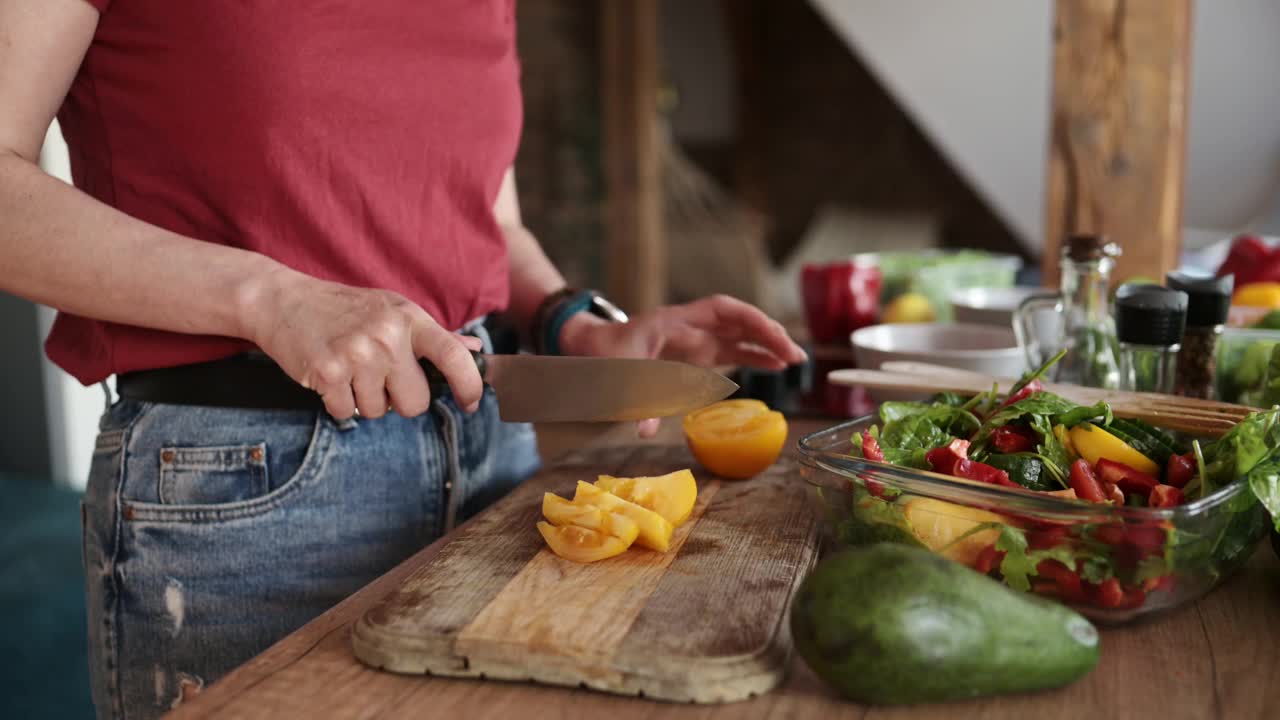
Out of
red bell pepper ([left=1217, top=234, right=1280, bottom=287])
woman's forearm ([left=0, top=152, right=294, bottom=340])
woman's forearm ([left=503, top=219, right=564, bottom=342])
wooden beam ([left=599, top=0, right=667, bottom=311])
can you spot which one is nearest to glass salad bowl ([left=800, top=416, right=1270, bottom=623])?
woman's forearm ([left=0, top=152, right=294, bottom=340])

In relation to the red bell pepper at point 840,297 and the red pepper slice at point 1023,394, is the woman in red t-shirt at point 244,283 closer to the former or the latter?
the red pepper slice at point 1023,394

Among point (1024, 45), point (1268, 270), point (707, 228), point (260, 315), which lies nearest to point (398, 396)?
point (260, 315)

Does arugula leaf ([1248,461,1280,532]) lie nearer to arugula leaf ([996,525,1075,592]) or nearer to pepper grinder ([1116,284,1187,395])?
arugula leaf ([996,525,1075,592])

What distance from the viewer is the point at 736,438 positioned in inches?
44.0

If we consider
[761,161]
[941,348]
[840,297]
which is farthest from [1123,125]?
[761,161]

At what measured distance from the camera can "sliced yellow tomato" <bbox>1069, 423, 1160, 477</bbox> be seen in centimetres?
88

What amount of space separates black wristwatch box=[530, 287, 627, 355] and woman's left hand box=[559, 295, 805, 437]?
0.03m

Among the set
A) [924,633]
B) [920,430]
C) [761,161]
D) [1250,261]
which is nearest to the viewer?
[924,633]

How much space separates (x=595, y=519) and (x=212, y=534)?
405 millimetres

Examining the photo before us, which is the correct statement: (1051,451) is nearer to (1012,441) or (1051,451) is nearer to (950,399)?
(1012,441)

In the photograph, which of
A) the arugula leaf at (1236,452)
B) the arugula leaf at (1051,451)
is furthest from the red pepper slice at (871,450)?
the arugula leaf at (1236,452)

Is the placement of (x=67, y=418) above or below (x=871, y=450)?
below

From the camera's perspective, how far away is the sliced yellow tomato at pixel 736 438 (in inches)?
44.1

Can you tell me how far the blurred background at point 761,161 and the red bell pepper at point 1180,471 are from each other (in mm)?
941
